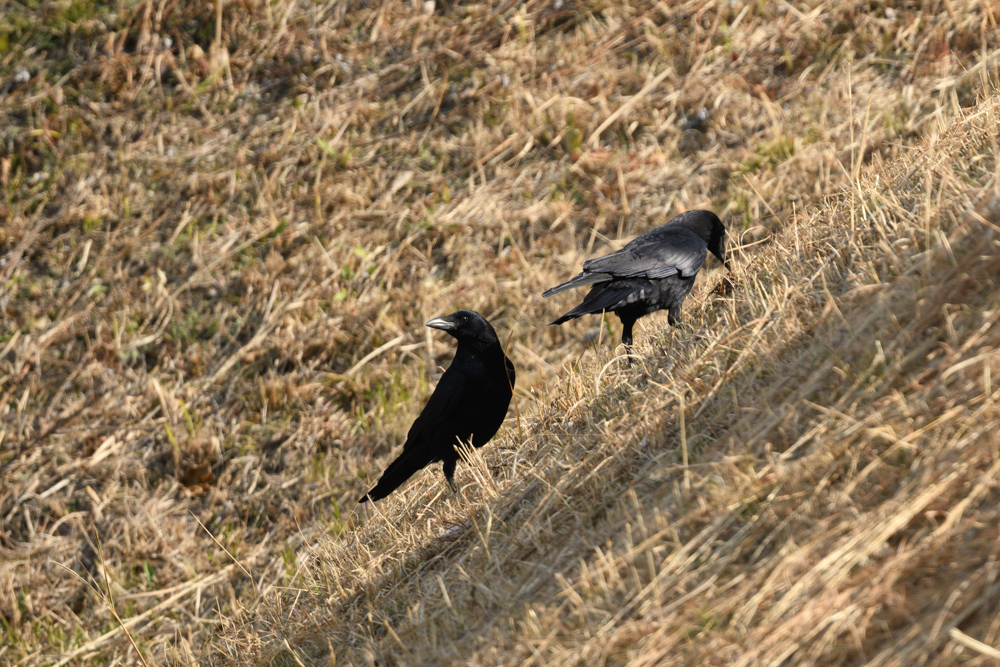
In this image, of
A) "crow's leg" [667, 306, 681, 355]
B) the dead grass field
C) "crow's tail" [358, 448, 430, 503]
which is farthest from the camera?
"crow's tail" [358, 448, 430, 503]

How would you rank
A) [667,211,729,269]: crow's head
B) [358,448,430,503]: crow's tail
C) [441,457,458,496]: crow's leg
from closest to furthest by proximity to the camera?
1. [441,457,458,496]: crow's leg
2. [358,448,430,503]: crow's tail
3. [667,211,729,269]: crow's head

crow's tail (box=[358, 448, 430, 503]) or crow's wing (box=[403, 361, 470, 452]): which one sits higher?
crow's wing (box=[403, 361, 470, 452])

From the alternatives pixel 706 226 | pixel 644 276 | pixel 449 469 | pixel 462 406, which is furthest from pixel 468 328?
pixel 706 226

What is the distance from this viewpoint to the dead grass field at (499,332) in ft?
8.04

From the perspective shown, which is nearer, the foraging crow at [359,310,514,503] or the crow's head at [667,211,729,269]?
the foraging crow at [359,310,514,503]

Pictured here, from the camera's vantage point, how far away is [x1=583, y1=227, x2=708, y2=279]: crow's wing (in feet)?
15.2

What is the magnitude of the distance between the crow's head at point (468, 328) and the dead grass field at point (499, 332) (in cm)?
48

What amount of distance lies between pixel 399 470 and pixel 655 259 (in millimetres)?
1745

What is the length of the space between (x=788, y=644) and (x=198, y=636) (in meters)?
5.13

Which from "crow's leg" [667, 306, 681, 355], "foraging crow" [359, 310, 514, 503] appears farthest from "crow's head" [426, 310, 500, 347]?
"crow's leg" [667, 306, 681, 355]

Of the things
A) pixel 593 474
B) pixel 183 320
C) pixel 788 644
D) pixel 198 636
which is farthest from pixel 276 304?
pixel 788 644

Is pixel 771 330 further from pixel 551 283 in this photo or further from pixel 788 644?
pixel 551 283

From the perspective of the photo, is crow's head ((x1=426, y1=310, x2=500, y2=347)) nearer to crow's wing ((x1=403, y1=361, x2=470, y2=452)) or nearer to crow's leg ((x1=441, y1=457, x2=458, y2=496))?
crow's wing ((x1=403, y1=361, x2=470, y2=452))

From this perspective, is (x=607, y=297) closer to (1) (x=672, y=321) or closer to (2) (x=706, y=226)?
(1) (x=672, y=321)
